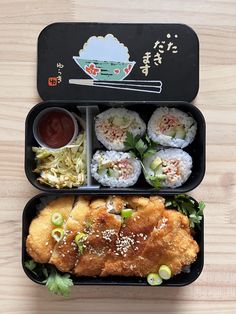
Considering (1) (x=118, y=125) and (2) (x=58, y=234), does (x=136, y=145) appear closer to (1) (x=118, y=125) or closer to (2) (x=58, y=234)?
(1) (x=118, y=125)

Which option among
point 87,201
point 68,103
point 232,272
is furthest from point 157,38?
point 232,272

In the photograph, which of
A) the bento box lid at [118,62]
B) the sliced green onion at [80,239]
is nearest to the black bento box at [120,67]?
the bento box lid at [118,62]

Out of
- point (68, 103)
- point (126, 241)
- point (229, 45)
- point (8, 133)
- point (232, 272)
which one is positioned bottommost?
point (232, 272)

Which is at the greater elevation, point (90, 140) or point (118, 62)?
point (118, 62)

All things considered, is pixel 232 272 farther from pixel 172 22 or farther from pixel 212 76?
pixel 172 22

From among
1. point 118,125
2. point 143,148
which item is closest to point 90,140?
point 118,125

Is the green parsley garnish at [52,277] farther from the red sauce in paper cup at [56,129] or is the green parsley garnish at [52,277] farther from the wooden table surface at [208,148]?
the red sauce in paper cup at [56,129]

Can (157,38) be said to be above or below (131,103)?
above
